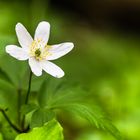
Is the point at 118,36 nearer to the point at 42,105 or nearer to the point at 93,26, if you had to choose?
the point at 93,26

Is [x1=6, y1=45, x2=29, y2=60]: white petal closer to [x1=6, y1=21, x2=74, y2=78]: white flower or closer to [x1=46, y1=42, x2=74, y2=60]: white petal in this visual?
[x1=6, y1=21, x2=74, y2=78]: white flower

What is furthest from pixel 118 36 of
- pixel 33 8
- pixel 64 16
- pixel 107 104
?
pixel 107 104

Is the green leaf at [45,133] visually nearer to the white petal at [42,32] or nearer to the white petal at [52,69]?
the white petal at [52,69]

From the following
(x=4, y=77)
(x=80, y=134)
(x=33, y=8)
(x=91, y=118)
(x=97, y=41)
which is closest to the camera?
(x=91, y=118)

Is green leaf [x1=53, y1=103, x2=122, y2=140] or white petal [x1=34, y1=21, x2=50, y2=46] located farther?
white petal [x1=34, y1=21, x2=50, y2=46]

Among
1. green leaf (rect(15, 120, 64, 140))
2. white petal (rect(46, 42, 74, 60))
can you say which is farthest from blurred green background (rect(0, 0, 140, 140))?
green leaf (rect(15, 120, 64, 140))

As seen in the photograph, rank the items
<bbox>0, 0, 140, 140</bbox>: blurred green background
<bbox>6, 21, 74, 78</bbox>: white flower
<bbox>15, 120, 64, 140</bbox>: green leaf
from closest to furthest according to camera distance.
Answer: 1. <bbox>15, 120, 64, 140</bbox>: green leaf
2. <bbox>6, 21, 74, 78</bbox>: white flower
3. <bbox>0, 0, 140, 140</bbox>: blurred green background

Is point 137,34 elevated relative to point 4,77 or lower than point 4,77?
lower
